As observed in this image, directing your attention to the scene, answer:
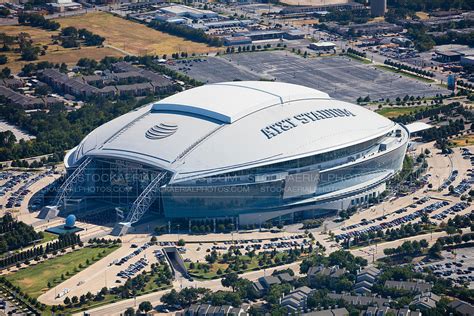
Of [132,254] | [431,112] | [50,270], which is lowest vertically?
[431,112]

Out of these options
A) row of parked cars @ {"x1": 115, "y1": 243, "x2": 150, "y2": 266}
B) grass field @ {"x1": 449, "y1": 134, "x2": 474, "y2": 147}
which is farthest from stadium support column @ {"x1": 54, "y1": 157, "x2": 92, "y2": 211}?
grass field @ {"x1": 449, "y1": 134, "x2": 474, "y2": 147}

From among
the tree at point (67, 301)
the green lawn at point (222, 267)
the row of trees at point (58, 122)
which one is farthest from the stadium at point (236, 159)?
the tree at point (67, 301)

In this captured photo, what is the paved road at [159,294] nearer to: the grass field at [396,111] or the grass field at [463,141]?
the grass field at [463,141]

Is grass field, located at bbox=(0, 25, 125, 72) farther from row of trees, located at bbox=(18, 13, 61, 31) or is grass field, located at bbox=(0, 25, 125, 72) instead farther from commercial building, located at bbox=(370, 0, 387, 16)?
commercial building, located at bbox=(370, 0, 387, 16)

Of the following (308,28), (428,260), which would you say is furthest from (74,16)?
(428,260)

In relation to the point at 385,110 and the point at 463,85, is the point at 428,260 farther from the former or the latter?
the point at 463,85

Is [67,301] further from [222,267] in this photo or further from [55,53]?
[55,53]

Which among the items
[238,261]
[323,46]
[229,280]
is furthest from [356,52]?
[229,280]
